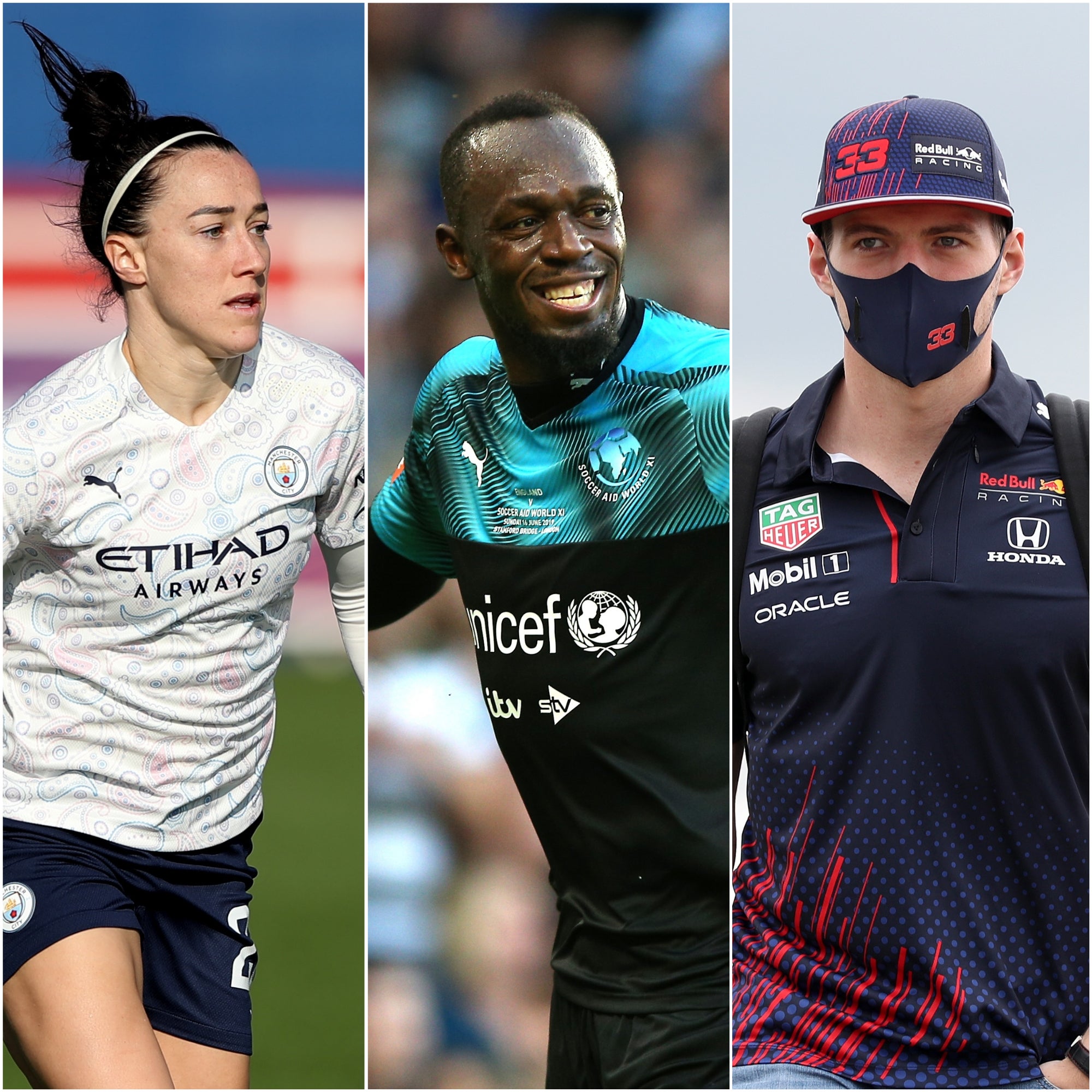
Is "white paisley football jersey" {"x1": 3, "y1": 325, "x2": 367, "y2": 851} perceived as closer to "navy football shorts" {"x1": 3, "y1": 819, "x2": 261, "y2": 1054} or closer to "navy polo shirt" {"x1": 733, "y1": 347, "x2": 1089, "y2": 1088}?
"navy football shorts" {"x1": 3, "y1": 819, "x2": 261, "y2": 1054}

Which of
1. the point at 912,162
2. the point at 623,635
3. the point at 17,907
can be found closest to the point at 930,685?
the point at 623,635

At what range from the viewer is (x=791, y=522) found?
2551 mm

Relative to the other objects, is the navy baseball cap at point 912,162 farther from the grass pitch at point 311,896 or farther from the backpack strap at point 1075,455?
the grass pitch at point 311,896

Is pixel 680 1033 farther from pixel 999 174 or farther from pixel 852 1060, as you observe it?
pixel 999 174

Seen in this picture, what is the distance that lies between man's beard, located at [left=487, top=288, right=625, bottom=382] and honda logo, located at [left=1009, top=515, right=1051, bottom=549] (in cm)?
82

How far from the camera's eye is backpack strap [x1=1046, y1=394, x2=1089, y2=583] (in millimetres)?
2412

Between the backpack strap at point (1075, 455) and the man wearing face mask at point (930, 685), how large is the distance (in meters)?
0.01

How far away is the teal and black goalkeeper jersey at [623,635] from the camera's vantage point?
2686 mm

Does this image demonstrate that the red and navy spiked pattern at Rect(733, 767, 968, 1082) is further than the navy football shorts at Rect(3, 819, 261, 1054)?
No

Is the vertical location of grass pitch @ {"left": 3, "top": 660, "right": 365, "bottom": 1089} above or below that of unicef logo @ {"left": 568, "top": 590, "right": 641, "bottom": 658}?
below

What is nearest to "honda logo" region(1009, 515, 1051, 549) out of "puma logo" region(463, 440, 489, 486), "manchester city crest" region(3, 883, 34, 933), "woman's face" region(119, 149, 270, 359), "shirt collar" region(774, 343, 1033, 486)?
"shirt collar" region(774, 343, 1033, 486)

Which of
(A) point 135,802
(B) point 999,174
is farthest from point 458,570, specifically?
(B) point 999,174

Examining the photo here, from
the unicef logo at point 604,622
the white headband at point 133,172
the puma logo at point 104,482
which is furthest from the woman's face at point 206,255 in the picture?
the unicef logo at point 604,622

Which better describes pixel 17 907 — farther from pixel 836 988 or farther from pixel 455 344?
pixel 836 988
